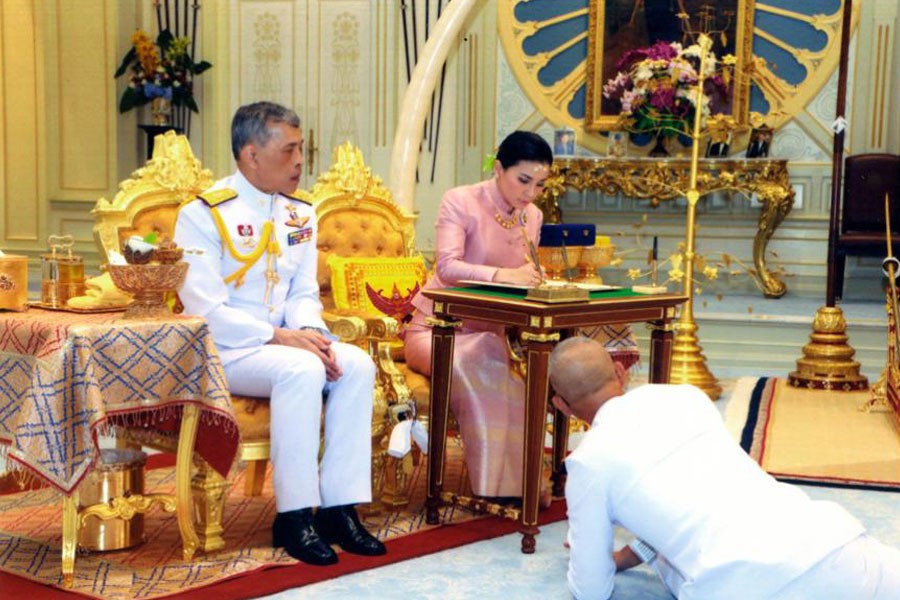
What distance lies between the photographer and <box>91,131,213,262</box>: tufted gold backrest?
394 centimetres

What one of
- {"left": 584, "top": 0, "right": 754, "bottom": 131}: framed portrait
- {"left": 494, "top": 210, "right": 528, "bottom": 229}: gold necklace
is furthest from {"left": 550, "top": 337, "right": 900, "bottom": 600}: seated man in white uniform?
{"left": 584, "top": 0, "right": 754, "bottom": 131}: framed portrait

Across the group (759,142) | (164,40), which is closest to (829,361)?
(759,142)

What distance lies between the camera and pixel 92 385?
9.78ft

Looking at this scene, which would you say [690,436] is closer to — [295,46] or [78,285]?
[78,285]

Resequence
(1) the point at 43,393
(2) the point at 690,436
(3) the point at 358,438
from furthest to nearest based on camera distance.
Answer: (3) the point at 358,438 → (1) the point at 43,393 → (2) the point at 690,436

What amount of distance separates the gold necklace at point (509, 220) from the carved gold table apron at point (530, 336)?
479 millimetres

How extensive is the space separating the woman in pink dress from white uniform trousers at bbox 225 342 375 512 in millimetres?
445

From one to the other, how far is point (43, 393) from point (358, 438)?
99 cm

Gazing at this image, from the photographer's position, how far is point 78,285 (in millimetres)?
3531

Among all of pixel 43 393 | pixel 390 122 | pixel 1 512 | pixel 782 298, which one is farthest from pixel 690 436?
pixel 390 122

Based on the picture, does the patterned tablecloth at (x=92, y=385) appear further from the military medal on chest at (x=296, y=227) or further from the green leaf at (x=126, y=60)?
the green leaf at (x=126, y=60)

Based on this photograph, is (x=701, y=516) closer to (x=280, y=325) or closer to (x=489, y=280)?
(x=489, y=280)

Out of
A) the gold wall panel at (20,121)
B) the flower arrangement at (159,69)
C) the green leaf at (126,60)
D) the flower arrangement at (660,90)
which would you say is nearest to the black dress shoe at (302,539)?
the flower arrangement at (660,90)

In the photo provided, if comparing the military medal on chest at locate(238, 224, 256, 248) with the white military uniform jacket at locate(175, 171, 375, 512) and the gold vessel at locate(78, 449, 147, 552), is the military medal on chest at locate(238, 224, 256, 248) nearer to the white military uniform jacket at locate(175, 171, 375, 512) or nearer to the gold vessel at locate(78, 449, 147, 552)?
the white military uniform jacket at locate(175, 171, 375, 512)
